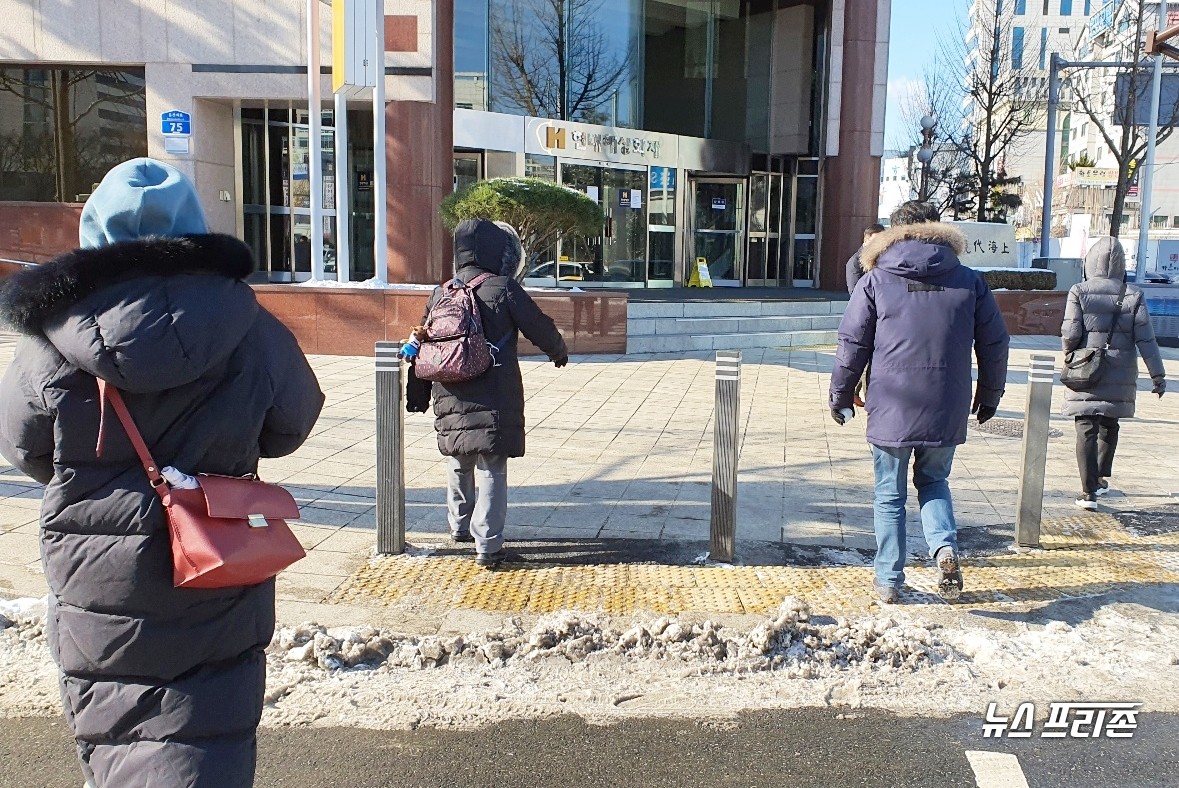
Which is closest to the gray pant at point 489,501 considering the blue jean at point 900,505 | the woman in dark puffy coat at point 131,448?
the blue jean at point 900,505

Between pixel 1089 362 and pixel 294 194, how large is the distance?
16705 millimetres

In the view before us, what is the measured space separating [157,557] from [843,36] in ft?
74.0

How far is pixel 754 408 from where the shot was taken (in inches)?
402

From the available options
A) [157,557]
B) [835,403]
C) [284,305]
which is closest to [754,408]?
[835,403]

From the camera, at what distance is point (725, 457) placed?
540 cm

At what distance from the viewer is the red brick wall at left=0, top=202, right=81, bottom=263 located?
18.2 m

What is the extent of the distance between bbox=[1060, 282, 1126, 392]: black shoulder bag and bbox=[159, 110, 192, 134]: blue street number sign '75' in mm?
15184

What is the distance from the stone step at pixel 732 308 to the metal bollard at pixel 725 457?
28.5 feet

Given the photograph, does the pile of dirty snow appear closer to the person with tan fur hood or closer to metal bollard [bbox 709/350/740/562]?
the person with tan fur hood

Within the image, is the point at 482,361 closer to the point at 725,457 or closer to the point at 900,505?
the point at 725,457

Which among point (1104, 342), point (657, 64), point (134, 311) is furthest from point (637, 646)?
point (657, 64)

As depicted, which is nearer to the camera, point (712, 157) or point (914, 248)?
point (914, 248)

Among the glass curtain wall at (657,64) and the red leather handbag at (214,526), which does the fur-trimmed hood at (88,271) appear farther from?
the glass curtain wall at (657,64)

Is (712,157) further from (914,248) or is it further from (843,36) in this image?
(914,248)
